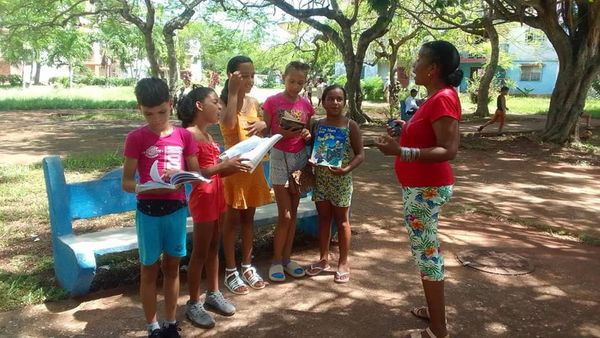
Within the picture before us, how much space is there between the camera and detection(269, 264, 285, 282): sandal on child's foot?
3674mm

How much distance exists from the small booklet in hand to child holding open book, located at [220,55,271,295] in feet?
0.47

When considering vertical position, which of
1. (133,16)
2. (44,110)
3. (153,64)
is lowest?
(44,110)

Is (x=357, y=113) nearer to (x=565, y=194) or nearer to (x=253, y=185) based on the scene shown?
(x=565, y=194)

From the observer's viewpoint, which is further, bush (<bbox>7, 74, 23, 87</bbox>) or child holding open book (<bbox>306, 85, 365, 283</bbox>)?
bush (<bbox>7, 74, 23, 87</bbox>)

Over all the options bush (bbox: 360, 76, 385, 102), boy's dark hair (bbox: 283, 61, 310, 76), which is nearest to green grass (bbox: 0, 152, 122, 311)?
boy's dark hair (bbox: 283, 61, 310, 76)

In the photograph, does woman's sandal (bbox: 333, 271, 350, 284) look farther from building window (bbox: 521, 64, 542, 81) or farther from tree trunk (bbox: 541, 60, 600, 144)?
building window (bbox: 521, 64, 542, 81)

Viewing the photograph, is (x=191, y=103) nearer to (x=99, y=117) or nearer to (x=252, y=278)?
(x=252, y=278)

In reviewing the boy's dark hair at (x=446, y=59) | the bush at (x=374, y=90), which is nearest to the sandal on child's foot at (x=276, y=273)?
the boy's dark hair at (x=446, y=59)

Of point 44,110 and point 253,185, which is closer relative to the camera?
point 253,185

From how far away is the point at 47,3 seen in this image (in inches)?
702

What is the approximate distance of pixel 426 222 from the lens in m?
2.66

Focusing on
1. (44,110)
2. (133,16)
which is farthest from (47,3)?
(44,110)

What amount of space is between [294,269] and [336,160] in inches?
36.1

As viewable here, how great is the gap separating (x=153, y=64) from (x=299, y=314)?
17885mm
